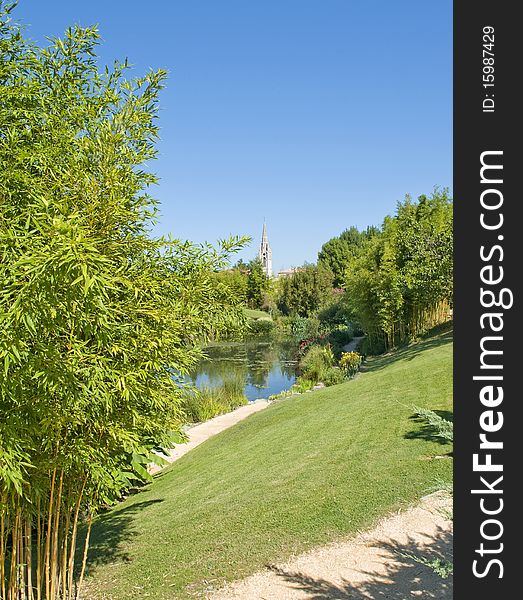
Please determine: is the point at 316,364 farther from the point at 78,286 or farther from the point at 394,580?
the point at 78,286

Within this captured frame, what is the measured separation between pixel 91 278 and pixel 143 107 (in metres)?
2.05

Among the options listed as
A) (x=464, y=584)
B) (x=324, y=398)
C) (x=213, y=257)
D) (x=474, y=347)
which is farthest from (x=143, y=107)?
Answer: (x=324, y=398)

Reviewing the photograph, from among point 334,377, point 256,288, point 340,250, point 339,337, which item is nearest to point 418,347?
point 334,377

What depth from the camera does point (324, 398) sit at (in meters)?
11.8

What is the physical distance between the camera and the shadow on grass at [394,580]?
4.02 metres

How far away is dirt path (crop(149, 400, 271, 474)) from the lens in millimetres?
10352

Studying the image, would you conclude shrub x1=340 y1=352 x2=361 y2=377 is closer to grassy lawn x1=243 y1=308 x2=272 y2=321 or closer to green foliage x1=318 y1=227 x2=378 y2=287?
grassy lawn x1=243 y1=308 x2=272 y2=321

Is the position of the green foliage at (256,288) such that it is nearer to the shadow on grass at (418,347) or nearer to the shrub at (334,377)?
the shrub at (334,377)

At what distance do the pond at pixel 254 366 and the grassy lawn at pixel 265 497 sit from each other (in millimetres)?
7714

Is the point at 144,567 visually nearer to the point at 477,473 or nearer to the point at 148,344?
the point at 148,344

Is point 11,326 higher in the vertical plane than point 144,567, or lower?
higher

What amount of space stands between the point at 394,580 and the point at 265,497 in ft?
6.85

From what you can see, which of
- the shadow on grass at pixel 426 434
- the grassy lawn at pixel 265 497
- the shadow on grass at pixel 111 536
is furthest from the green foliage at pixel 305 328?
the shadow on grass at pixel 111 536

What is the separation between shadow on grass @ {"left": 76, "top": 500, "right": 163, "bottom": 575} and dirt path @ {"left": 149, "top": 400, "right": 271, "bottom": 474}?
2.22m
